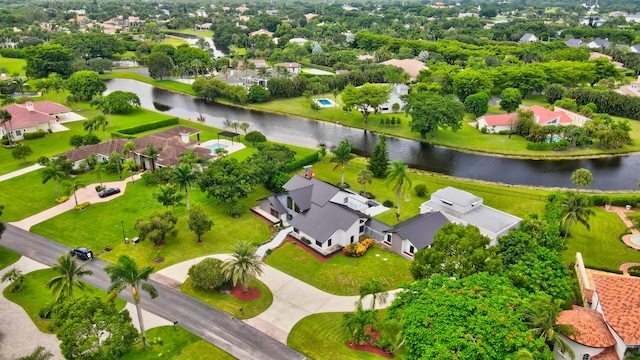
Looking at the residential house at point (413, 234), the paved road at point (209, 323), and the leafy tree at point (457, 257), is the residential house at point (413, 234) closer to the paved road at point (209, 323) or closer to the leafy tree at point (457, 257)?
the leafy tree at point (457, 257)

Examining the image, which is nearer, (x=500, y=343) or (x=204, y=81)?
(x=500, y=343)

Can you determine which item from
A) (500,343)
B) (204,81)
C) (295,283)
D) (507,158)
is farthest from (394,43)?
(500,343)

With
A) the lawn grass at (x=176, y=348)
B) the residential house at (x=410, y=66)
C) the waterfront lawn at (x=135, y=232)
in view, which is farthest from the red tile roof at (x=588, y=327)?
the residential house at (x=410, y=66)

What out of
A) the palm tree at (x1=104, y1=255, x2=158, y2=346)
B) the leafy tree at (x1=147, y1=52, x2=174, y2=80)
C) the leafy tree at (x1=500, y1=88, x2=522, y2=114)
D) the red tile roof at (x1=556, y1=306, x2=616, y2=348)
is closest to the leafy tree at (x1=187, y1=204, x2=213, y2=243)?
the palm tree at (x1=104, y1=255, x2=158, y2=346)

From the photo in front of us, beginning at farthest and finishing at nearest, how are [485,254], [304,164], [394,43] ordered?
[394,43]
[304,164]
[485,254]

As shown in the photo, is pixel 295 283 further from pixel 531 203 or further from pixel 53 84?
pixel 53 84

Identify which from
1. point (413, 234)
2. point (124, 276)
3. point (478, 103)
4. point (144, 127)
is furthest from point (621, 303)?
point (144, 127)

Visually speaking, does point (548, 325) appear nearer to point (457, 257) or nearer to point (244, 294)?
point (457, 257)

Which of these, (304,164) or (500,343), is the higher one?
(500,343)
